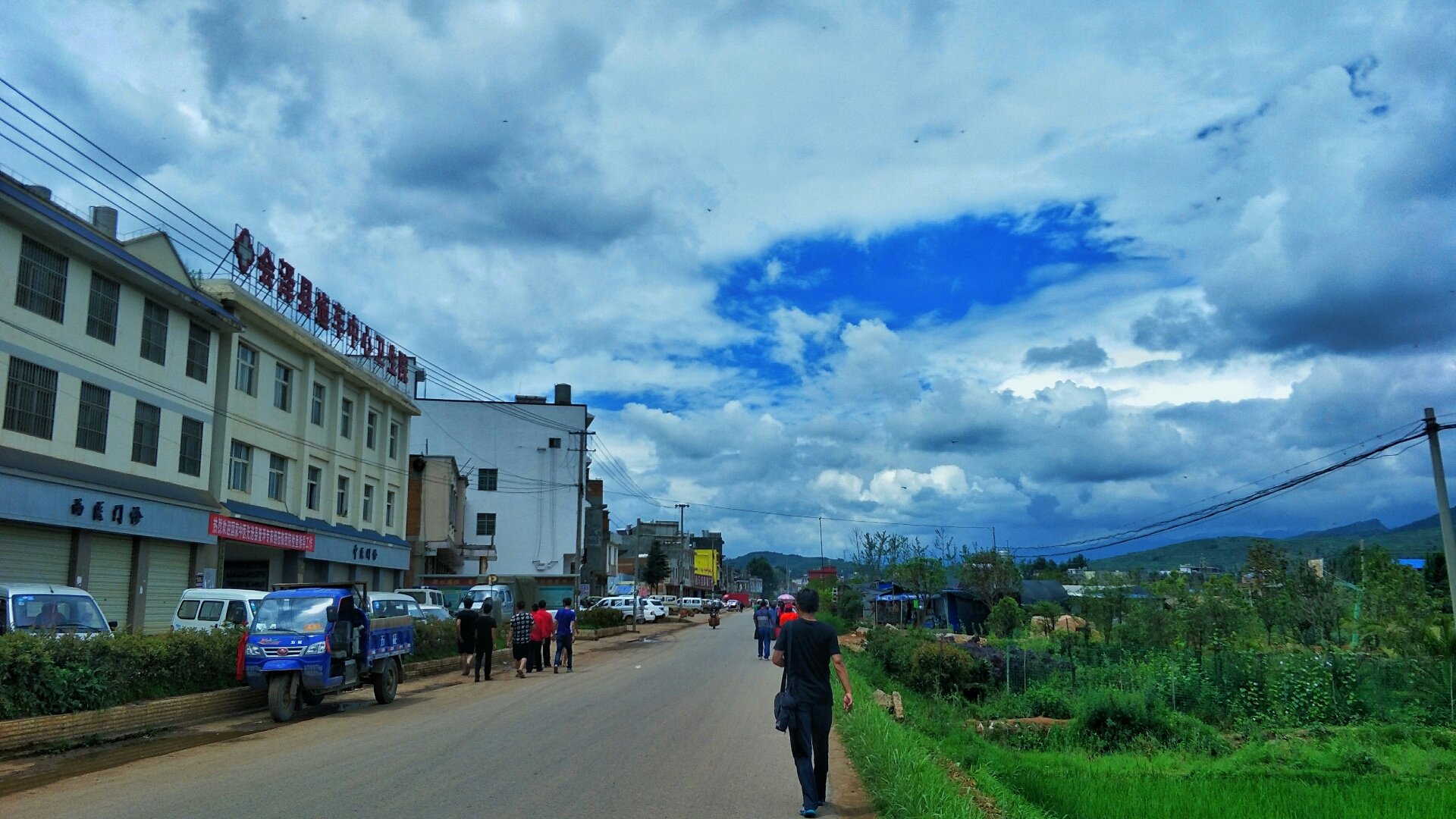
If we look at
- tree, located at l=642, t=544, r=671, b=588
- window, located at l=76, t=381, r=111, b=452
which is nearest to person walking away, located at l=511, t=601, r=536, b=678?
window, located at l=76, t=381, r=111, b=452

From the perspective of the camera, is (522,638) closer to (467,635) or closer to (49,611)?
(467,635)

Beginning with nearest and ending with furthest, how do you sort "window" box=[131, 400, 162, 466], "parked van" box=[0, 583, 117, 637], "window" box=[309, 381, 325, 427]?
"parked van" box=[0, 583, 117, 637], "window" box=[131, 400, 162, 466], "window" box=[309, 381, 325, 427]

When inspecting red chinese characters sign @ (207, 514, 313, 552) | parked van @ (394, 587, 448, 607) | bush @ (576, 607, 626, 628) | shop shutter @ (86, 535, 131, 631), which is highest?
red chinese characters sign @ (207, 514, 313, 552)

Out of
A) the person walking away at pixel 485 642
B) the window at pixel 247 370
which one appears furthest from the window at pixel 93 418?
the person walking away at pixel 485 642

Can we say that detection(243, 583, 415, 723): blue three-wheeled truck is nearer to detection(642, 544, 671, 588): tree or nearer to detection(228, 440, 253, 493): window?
detection(228, 440, 253, 493): window

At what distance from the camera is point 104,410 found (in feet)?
80.3

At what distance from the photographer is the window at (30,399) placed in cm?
2147

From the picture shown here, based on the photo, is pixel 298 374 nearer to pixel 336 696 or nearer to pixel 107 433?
pixel 107 433

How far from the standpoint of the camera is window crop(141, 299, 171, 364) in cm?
2614

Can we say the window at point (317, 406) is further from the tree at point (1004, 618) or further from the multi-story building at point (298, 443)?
the tree at point (1004, 618)

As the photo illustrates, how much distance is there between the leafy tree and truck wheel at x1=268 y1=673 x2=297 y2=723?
29.3 m

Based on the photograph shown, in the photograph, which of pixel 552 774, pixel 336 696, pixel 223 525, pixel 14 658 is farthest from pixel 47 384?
pixel 552 774

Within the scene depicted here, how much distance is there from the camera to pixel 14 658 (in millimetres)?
11914

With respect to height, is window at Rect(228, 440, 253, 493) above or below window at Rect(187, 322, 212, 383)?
below
